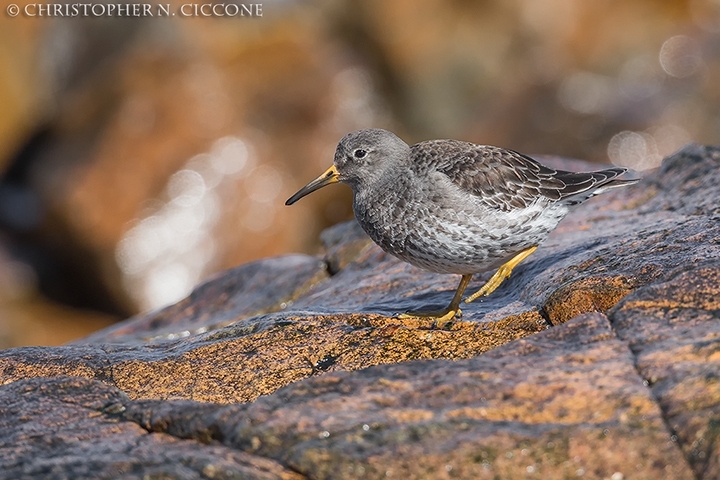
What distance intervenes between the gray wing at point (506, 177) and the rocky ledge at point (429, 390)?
0.69 m

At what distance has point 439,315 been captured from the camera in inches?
279

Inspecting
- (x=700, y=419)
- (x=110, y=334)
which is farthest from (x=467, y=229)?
(x=110, y=334)

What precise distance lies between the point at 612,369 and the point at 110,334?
6.97 meters

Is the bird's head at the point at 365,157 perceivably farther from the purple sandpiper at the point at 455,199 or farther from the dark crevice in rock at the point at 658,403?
the dark crevice in rock at the point at 658,403

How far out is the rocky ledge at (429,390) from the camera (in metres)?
4.09

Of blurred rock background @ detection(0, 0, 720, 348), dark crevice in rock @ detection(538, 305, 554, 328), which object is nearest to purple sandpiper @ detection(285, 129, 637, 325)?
dark crevice in rock @ detection(538, 305, 554, 328)

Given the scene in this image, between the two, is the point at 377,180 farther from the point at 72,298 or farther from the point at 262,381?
the point at 72,298

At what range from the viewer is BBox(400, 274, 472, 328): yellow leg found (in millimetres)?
6648

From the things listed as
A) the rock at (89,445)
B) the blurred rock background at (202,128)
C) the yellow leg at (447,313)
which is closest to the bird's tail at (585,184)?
the yellow leg at (447,313)

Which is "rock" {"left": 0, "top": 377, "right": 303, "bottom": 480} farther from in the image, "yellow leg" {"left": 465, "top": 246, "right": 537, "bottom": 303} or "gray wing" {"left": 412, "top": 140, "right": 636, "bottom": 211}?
"yellow leg" {"left": 465, "top": 246, "right": 537, "bottom": 303}

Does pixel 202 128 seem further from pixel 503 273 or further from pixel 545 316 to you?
pixel 545 316

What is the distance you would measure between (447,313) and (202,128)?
36.2 feet

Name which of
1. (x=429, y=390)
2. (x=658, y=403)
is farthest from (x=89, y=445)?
(x=658, y=403)

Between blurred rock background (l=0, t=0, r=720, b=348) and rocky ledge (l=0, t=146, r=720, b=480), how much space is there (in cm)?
969
